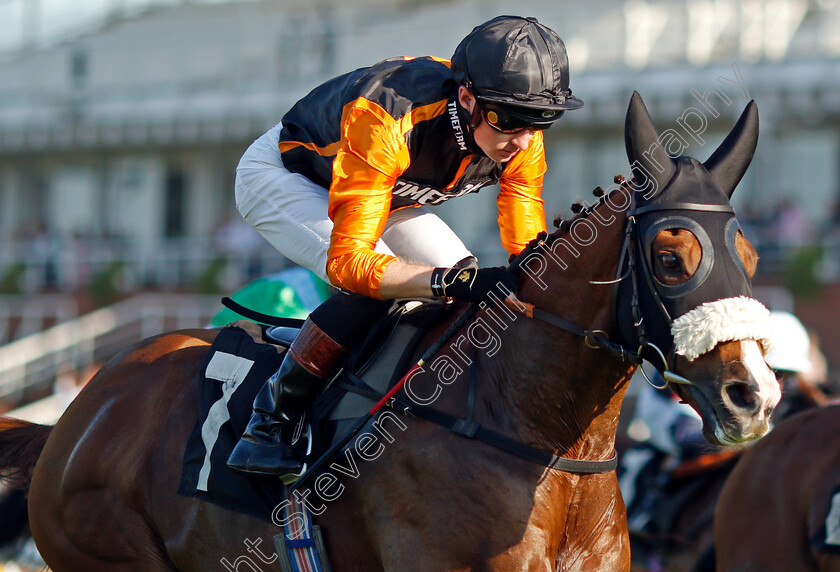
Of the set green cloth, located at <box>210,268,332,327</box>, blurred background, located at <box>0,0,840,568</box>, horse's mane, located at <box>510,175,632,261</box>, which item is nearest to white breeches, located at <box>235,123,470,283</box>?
horse's mane, located at <box>510,175,632,261</box>

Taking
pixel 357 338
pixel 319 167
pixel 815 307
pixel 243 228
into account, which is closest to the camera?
pixel 357 338

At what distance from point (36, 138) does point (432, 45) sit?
11.4 meters

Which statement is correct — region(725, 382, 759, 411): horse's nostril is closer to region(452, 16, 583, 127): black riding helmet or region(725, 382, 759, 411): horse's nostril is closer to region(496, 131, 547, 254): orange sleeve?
region(452, 16, 583, 127): black riding helmet

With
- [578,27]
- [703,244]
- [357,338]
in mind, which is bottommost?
[578,27]

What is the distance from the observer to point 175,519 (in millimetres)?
3568

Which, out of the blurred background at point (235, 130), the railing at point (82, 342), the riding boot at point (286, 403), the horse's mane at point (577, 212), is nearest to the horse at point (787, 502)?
the horse's mane at point (577, 212)

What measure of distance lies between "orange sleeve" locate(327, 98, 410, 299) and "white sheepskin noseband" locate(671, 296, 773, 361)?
3.03 feet

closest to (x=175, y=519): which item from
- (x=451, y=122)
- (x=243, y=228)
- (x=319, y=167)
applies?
(x=319, y=167)

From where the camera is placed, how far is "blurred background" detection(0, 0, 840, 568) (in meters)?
16.0

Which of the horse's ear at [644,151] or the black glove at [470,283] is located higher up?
the horse's ear at [644,151]

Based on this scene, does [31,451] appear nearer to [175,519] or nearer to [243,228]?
[175,519]

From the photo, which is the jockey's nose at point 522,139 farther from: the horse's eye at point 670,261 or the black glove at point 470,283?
the horse's eye at point 670,261

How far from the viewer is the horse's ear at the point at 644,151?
281 centimetres

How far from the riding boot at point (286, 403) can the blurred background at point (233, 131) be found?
8.79 meters
